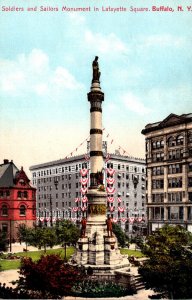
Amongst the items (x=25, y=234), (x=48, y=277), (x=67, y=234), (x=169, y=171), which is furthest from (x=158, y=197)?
(x=48, y=277)

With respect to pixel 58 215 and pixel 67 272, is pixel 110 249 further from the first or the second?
pixel 58 215

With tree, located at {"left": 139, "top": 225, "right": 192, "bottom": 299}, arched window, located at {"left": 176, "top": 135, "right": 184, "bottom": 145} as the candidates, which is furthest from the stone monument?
arched window, located at {"left": 176, "top": 135, "right": 184, "bottom": 145}

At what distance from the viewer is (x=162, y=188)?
6381 cm

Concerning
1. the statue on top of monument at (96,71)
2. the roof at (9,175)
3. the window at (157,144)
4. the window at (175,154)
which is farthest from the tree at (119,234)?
the roof at (9,175)

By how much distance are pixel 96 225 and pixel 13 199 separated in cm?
3433

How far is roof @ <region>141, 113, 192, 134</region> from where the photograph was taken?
5903 centimetres

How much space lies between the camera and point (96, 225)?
35406mm

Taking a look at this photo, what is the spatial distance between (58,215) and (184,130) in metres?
47.6

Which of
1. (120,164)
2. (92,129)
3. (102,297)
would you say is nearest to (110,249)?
(102,297)

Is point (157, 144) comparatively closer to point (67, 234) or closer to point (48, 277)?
point (67, 234)

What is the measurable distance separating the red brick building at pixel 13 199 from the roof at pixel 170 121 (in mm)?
23583

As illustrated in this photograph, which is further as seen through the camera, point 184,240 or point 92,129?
point 92,129

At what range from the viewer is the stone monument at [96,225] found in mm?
33906

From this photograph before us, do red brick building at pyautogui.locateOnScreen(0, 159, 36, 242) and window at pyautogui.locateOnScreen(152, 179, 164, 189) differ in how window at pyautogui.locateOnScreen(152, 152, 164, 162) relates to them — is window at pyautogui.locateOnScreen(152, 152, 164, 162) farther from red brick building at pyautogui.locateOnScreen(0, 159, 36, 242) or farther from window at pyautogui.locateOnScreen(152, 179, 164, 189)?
red brick building at pyautogui.locateOnScreen(0, 159, 36, 242)
